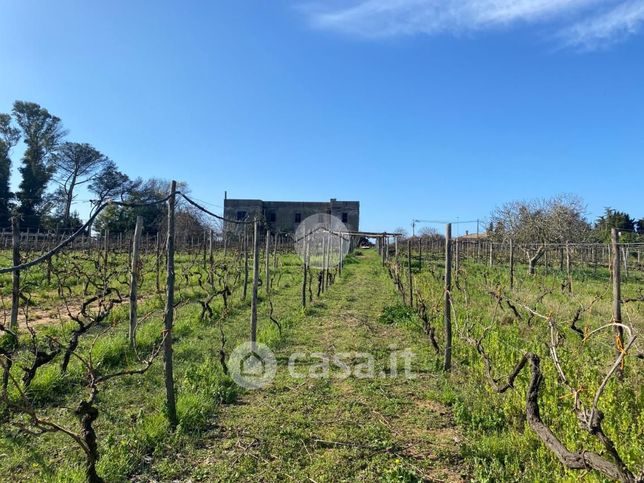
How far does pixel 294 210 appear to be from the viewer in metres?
52.1

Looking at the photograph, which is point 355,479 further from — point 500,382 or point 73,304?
point 73,304

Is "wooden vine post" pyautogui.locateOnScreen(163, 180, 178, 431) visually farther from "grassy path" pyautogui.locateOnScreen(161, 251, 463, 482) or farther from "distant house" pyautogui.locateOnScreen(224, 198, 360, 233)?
"distant house" pyautogui.locateOnScreen(224, 198, 360, 233)

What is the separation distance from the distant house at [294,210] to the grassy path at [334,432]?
45.4m

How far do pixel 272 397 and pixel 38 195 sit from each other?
132 ft

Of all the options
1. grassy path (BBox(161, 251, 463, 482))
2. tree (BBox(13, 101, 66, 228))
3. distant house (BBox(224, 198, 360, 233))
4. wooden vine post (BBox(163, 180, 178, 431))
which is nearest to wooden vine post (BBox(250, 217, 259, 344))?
grassy path (BBox(161, 251, 463, 482))

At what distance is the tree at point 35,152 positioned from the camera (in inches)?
1404

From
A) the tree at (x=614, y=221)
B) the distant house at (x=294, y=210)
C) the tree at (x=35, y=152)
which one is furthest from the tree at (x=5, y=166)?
the tree at (x=614, y=221)

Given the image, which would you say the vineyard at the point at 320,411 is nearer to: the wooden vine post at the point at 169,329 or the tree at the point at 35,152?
the wooden vine post at the point at 169,329

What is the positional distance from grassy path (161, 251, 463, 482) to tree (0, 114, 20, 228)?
3549cm

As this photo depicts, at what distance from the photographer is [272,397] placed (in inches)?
167

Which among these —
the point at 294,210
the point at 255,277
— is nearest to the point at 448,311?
the point at 255,277

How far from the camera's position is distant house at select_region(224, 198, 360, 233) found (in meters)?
50.2

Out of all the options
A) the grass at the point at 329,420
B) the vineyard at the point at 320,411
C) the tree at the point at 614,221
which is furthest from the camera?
the tree at the point at 614,221

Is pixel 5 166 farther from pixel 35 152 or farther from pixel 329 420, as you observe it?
pixel 329 420
